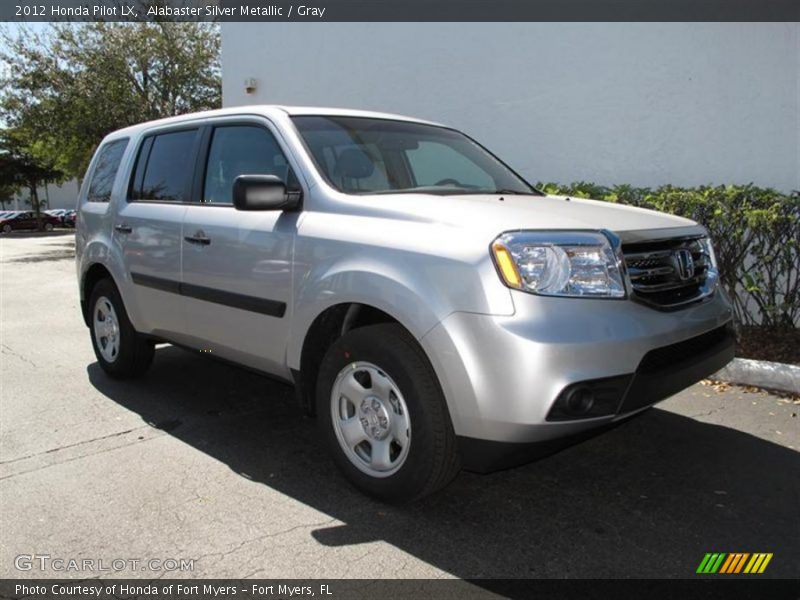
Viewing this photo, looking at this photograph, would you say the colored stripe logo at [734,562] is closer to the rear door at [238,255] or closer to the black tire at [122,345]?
the rear door at [238,255]

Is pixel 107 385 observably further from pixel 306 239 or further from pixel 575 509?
pixel 575 509

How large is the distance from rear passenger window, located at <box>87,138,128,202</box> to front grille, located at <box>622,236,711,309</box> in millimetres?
3908

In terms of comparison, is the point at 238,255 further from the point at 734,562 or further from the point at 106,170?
the point at 734,562

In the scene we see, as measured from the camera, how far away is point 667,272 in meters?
3.10

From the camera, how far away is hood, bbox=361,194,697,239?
2.85 m

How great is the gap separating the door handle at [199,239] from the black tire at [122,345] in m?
1.21

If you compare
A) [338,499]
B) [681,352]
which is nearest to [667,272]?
[681,352]

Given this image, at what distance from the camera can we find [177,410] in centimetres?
461

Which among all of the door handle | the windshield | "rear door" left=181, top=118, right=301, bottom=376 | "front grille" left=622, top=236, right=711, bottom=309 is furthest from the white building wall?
the door handle

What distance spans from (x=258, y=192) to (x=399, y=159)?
1.01 meters

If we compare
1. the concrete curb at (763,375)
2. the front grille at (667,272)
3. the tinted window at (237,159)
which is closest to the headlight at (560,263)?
the front grille at (667,272)

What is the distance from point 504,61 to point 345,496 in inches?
265

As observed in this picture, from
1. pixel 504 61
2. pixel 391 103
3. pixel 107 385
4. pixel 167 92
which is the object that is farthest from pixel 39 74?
pixel 107 385

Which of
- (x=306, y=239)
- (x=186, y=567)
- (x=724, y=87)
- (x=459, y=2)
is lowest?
(x=186, y=567)
